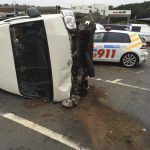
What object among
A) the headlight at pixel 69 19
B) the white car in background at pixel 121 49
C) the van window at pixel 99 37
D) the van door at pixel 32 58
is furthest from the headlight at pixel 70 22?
the van window at pixel 99 37

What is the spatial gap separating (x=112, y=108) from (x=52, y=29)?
2144mm

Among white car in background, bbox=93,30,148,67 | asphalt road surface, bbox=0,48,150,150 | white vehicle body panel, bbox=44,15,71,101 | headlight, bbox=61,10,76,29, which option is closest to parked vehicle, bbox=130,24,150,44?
white car in background, bbox=93,30,148,67

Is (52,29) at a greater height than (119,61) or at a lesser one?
greater

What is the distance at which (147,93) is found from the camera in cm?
809

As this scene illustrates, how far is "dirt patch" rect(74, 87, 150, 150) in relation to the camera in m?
4.97

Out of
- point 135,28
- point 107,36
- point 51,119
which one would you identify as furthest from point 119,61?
point 135,28

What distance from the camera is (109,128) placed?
5.55 metres

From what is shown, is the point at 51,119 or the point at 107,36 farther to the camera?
the point at 107,36

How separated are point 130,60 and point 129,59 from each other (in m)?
0.06

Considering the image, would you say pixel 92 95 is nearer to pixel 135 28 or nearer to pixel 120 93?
pixel 120 93

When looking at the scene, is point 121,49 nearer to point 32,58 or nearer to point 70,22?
point 70,22

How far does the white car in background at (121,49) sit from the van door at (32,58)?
5.83m

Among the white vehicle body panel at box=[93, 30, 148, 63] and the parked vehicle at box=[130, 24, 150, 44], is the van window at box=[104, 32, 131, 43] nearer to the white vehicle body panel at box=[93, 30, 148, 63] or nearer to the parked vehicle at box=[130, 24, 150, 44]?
the white vehicle body panel at box=[93, 30, 148, 63]

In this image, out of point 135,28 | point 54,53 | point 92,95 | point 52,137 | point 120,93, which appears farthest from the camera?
point 135,28
